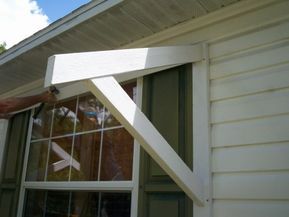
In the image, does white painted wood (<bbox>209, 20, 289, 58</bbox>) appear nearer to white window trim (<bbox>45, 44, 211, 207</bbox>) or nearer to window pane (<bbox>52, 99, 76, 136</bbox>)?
white window trim (<bbox>45, 44, 211, 207</bbox>)

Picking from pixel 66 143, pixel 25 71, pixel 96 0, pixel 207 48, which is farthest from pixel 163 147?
pixel 25 71

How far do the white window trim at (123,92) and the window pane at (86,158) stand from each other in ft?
3.46

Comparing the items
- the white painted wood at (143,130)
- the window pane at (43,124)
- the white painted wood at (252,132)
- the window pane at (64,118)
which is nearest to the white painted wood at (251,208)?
the white painted wood at (143,130)

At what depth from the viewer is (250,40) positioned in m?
2.06

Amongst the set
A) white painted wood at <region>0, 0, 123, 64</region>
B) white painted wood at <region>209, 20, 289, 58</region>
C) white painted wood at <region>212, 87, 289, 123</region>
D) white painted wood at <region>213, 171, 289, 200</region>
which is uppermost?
white painted wood at <region>0, 0, 123, 64</region>

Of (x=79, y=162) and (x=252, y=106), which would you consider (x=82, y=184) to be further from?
(x=252, y=106)

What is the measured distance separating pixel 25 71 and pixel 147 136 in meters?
2.22

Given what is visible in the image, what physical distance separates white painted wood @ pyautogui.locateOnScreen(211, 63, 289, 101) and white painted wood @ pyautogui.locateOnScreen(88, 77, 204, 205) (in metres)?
0.54

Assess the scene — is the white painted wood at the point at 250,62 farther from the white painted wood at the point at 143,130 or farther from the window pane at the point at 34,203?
the window pane at the point at 34,203

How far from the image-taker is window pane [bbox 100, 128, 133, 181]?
2527 millimetres

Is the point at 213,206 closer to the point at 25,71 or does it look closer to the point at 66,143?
the point at 66,143

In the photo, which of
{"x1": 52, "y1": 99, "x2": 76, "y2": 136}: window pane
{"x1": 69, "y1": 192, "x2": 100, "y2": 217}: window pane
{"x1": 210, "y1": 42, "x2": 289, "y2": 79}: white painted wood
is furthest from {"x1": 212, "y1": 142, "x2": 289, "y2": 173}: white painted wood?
{"x1": 52, "y1": 99, "x2": 76, "y2": 136}: window pane

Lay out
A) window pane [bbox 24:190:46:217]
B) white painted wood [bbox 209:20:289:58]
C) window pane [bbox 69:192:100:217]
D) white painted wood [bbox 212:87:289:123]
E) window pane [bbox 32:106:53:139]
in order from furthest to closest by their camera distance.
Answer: window pane [bbox 32:106:53:139]
window pane [bbox 24:190:46:217]
window pane [bbox 69:192:100:217]
white painted wood [bbox 209:20:289:58]
white painted wood [bbox 212:87:289:123]

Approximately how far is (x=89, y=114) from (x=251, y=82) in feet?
5.21
